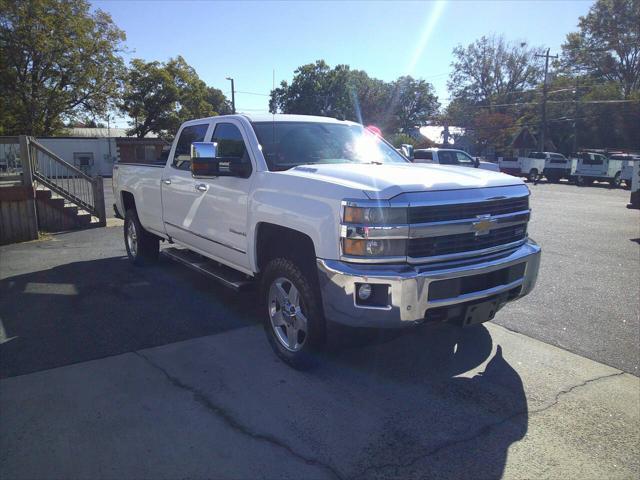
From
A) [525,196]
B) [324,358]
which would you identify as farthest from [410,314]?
[525,196]

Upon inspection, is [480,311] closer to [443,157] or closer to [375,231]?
[375,231]

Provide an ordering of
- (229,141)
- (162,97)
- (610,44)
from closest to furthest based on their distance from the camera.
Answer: (229,141)
(162,97)
(610,44)

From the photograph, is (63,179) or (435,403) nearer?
(435,403)

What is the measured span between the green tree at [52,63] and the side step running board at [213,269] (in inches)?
1300

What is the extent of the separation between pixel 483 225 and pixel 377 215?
93 cm

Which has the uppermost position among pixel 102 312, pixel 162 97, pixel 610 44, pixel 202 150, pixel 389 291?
pixel 610 44

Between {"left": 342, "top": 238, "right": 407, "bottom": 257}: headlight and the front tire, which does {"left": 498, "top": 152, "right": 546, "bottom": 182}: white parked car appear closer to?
the front tire

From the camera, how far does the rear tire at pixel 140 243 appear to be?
757 centimetres

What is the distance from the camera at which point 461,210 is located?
370 centimetres

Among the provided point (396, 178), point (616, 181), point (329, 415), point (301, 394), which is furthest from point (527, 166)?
point (329, 415)

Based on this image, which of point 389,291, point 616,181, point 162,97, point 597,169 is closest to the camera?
point 389,291

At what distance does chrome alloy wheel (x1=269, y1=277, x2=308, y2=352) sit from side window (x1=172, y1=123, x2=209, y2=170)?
2.37 meters

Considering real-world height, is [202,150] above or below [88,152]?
above

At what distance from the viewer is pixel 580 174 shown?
31.2 meters
